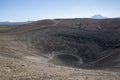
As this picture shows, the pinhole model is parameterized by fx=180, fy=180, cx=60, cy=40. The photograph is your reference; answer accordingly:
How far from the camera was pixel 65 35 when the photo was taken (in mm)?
49281

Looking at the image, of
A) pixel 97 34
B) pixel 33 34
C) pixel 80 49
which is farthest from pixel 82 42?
pixel 33 34

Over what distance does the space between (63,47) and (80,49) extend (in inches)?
159

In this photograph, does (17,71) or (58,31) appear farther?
(58,31)

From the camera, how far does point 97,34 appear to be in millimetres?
52688

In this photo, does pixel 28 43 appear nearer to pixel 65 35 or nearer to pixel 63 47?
pixel 63 47

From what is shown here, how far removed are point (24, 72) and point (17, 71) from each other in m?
0.69

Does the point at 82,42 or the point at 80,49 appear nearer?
the point at 80,49

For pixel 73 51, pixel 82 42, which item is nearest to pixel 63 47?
pixel 73 51

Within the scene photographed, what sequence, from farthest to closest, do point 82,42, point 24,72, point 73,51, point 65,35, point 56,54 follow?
point 65,35
point 82,42
point 73,51
point 56,54
point 24,72

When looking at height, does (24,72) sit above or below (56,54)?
above

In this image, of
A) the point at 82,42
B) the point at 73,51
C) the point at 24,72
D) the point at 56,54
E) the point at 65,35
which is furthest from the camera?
the point at 65,35

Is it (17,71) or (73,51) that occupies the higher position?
(17,71)

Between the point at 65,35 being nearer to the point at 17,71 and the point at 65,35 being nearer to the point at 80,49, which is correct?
the point at 80,49

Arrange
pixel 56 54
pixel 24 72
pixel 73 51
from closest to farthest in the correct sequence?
pixel 24 72 → pixel 56 54 → pixel 73 51
